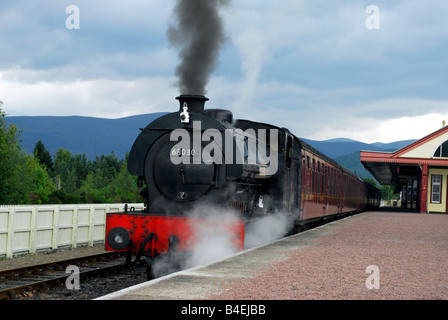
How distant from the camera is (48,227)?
556 inches

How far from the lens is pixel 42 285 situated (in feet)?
28.3

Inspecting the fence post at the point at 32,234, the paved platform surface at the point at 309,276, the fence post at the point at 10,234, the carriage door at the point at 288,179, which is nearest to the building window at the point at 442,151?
the carriage door at the point at 288,179

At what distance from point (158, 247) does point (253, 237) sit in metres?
2.79

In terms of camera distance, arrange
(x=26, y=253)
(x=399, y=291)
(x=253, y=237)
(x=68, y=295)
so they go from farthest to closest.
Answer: (x=26, y=253)
(x=253, y=237)
(x=68, y=295)
(x=399, y=291)

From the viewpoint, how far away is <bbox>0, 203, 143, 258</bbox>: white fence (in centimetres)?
1272

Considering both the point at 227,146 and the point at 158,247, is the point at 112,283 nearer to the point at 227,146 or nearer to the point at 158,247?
the point at 158,247

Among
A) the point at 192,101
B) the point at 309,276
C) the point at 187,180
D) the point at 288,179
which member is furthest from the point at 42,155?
the point at 309,276

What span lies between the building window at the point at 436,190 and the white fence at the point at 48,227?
1118 inches

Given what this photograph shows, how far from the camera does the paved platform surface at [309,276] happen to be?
6.04 meters

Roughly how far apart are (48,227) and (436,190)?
3144 centimetres

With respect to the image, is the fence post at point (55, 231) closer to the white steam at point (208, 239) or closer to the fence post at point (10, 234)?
the fence post at point (10, 234)

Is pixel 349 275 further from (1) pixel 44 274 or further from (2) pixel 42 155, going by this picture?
(2) pixel 42 155

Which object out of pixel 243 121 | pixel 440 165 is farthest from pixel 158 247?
pixel 440 165

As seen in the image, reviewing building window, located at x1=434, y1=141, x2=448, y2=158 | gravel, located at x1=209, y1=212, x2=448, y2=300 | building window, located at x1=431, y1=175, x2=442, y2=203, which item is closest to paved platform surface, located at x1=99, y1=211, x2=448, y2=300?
gravel, located at x1=209, y1=212, x2=448, y2=300
